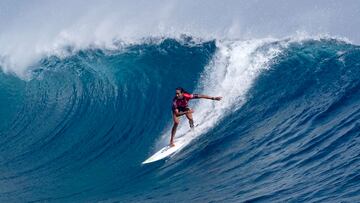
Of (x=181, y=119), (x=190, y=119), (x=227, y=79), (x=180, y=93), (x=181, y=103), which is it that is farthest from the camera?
(x=227, y=79)

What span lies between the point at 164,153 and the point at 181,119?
1.80 m

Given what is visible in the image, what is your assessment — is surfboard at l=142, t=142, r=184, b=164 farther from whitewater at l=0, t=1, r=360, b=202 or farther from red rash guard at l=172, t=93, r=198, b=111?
red rash guard at l=172, t=93, r=198, b=111

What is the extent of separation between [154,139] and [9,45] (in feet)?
35.4

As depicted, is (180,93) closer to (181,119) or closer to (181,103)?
(181,103)

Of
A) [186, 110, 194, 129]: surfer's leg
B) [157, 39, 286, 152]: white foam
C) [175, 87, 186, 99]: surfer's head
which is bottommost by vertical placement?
[186, 110, 194, 129]: surfer's leg

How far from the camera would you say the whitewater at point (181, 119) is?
34.8 ft

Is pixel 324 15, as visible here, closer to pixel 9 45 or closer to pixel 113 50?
pixel 113 50

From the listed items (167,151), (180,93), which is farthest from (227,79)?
(167,151)

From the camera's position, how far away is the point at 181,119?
49.1ft

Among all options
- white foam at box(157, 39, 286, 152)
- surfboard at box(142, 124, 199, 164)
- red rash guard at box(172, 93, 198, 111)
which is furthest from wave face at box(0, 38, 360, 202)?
red rash guard at box(172, 93, 198, 111)

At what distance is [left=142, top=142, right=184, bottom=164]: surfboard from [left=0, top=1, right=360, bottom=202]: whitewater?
0.62 feet

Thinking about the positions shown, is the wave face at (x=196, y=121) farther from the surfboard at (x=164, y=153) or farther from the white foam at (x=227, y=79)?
the surfboard at (x=164, y=153)

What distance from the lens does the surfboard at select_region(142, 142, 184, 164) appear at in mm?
13211

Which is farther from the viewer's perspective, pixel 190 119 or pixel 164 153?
pixel 190 119
